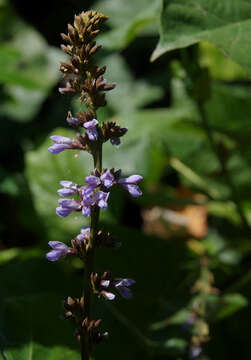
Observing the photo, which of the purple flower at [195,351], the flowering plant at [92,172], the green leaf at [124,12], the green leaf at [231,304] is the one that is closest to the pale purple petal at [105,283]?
→ the flowering plant at [92,172]

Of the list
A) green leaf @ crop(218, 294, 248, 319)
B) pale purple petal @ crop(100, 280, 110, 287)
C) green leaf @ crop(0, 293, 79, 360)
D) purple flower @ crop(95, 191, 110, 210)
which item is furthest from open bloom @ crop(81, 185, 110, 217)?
green leaf @ crop(218, 294, 248, 319)

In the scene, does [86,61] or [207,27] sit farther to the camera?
[207,27]

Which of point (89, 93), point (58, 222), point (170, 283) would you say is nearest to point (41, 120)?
point (58, 222)

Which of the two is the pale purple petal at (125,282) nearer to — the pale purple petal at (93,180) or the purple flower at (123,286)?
the purple flower at (123,286)

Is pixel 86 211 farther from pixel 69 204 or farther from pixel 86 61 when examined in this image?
pixel 86 61

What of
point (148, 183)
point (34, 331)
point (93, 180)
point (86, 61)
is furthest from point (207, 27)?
point (148, 183)

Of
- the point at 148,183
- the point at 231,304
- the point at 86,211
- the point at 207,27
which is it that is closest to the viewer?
the point at 86,211

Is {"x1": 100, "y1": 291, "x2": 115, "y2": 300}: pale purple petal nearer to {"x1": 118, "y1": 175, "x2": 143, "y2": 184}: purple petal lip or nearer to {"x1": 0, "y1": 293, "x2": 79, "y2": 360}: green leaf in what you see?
{"x1": 118, "y1": 175, "x2": 143, "y2": 184}: purple petal lip
